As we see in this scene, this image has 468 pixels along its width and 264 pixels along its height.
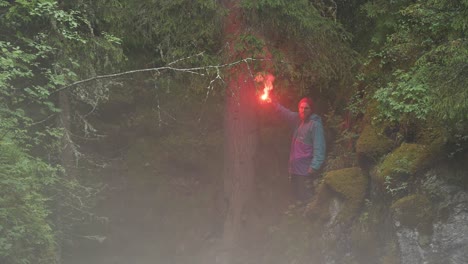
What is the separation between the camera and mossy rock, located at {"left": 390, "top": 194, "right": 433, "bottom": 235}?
618cm

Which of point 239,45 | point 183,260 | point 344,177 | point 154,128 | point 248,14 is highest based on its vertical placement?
point 248,14

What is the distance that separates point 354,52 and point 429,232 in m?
3.64

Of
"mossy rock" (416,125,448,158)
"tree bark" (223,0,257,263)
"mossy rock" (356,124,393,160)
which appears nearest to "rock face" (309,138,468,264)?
"mossy rock" (416,125,448,158)

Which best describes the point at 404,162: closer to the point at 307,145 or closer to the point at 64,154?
the point at 307,145

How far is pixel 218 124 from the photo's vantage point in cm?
1142

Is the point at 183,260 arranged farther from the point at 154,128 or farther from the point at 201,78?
the point at 201,78

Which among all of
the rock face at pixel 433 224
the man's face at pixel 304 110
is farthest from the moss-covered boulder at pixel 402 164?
the man's face at pixel 304 110

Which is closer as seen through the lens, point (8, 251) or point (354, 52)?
point (8, 251)

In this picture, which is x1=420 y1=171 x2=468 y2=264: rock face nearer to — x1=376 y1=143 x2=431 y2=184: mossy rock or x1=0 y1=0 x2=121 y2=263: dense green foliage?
x1=376 y1=143 x2=431 y2=184: mossy rock

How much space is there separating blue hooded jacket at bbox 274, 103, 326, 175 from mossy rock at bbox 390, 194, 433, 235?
8.59 ft

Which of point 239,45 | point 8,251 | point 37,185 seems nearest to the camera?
point 8,251

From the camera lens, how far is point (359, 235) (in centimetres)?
740

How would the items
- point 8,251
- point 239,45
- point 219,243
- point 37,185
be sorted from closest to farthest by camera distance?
point 8,251 < point 37,185 < point 239,45 < point 219,243

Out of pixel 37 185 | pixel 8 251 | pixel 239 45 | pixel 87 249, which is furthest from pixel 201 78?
A: pixel 87 249
